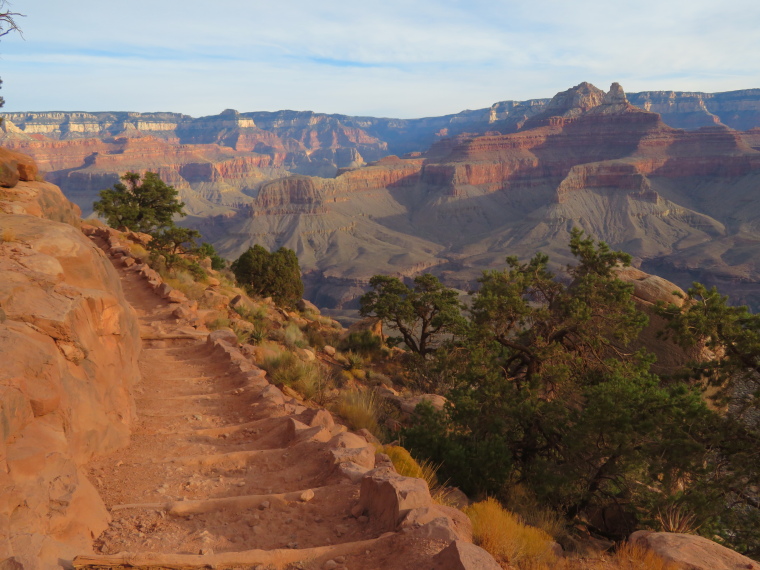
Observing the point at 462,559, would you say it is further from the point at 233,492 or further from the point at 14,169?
the point at 14,169

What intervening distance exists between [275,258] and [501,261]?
298 ft

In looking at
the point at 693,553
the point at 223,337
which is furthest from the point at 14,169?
the point at 693,553

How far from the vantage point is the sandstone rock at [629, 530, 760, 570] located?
15.6ft

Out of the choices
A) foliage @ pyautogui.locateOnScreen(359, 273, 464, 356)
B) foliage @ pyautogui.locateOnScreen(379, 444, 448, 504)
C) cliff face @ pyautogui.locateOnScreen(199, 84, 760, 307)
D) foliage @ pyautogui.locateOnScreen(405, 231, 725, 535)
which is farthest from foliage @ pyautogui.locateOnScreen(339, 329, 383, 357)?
cliff face @ pyautogui.locateOnScreen(199, 84, 760, 307)

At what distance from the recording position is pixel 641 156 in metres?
154

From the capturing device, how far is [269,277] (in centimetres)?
2883

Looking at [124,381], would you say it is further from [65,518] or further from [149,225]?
[149,225]

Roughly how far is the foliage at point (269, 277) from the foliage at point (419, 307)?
645cm

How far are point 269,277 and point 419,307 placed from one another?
33.4ft

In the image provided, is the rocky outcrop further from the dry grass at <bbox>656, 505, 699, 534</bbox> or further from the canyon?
the canyon

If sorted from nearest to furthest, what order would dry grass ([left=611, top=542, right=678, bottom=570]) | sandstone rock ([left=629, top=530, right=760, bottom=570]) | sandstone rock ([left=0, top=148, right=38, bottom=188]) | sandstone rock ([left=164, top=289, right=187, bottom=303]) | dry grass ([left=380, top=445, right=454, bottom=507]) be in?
dry grass ([left=611, top=542, right=678, bottom=570]) < sandstone rock ([left=629, top=530, right=760, bottom=570]) < dry grass ([left=380, top=445, right=454, bottom=507]) < sandstone rock ([left=164, top=289, right=187, bottom=303]) < sandstone rock ([left=0, top=148, right=38, bottom=188])

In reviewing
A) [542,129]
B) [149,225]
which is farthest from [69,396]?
[542,129]

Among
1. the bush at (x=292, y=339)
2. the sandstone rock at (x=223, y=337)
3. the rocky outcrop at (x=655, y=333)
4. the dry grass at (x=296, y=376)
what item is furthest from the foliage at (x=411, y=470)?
the rocky outcrop at (x=655, y=333)

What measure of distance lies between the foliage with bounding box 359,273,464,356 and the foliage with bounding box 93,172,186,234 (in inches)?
559
